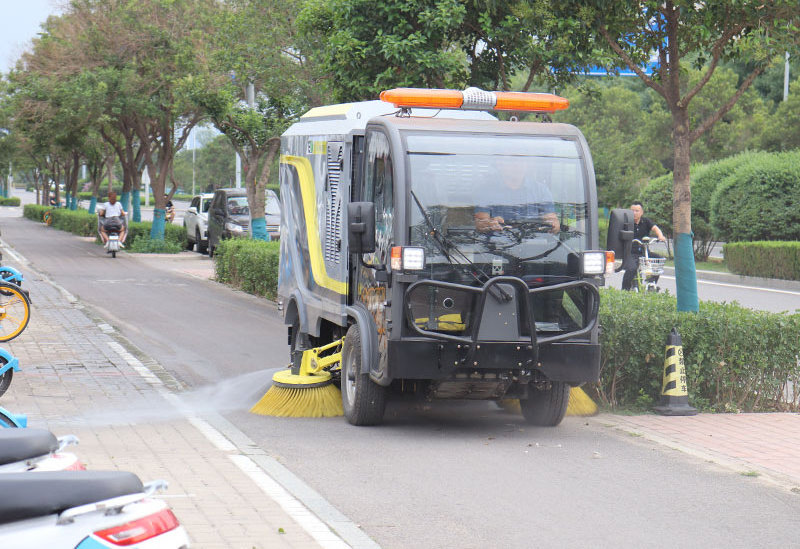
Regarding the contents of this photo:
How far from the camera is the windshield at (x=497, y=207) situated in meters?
8.48

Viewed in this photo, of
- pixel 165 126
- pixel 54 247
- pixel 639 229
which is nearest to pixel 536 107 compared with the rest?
pixel 639 229

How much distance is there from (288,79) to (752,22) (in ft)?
40.7

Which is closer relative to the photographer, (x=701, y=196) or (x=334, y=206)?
(x=334, y=206)

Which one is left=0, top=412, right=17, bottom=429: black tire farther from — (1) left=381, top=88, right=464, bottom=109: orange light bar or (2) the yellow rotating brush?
(1) left=381, top=88, right=464, bottom=109: orange light bar

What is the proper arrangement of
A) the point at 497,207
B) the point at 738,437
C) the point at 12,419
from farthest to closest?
the point at 738,437 < the point at 497,207 < the point at 12,419

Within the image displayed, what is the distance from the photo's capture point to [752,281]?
1077 inches

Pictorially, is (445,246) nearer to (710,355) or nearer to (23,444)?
(710,355)

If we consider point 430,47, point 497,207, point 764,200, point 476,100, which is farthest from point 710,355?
point 764,200

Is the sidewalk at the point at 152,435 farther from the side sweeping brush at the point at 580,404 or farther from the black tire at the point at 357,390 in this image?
the side sweeping brush at the point at 580,404

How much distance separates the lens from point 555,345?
8.59 meters

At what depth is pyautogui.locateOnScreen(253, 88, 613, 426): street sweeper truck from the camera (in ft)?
27.6

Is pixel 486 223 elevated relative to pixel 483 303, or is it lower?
elevated

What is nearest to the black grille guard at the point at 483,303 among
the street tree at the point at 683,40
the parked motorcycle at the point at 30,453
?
the street tree at the point at 683,40

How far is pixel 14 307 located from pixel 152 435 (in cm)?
521
